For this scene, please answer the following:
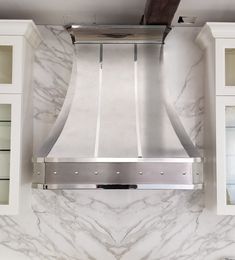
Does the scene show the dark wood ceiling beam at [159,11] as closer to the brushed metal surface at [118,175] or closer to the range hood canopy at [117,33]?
the range hood canopy at [117,33]

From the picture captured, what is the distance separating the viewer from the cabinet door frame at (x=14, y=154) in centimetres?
203

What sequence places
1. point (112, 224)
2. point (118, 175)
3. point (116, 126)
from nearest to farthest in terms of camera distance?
point (118, 175) → point (116, 126) → point (112, 224)

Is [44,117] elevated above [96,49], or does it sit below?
below

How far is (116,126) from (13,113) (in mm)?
459

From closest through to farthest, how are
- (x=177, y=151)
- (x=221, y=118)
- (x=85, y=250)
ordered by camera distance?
1. (x=177, y=151)
2. (x=221, y=118)
3. (x=85, y=250)

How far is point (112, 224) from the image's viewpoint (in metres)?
2.31

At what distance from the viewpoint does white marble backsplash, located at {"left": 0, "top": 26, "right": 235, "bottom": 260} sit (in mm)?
2303

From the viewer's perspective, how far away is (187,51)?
7.82ft

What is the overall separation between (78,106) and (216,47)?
2.18ft

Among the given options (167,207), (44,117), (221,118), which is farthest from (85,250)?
(221,118)

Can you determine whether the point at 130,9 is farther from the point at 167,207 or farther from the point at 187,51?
the point at 167,207

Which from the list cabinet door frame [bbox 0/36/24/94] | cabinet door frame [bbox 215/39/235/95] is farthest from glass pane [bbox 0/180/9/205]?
cabinet door frame [bbox 215/39/235/95]

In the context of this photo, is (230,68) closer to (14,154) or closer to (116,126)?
(116,126)

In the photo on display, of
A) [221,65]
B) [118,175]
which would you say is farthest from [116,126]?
[221,65]
